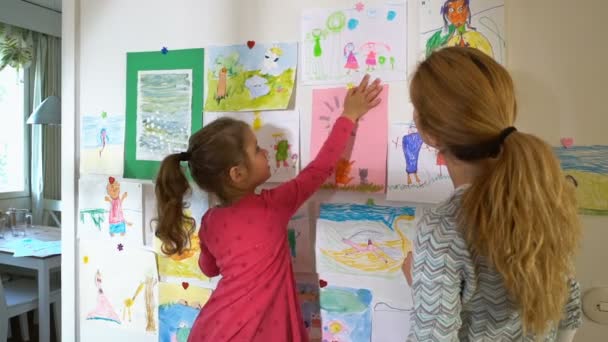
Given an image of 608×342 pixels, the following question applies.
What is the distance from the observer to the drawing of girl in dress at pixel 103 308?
4.43 feet

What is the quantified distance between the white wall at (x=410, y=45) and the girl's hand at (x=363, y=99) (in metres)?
0.04

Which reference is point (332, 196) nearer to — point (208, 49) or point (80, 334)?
point (208, 49)

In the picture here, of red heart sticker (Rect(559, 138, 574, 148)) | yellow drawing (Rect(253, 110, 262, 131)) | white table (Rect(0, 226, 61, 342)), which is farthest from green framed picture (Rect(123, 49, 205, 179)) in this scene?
white table (Rect(0, 226, 61, 342))

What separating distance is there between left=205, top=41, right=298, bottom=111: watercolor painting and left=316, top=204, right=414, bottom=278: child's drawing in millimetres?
306

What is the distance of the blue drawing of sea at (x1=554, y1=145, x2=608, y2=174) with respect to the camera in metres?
0.87

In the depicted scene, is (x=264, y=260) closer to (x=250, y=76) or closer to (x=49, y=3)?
(x=250, y=76)

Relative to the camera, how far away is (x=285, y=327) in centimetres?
99

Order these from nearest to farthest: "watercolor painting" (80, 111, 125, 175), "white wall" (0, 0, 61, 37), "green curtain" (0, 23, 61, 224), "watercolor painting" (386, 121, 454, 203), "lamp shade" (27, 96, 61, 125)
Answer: "watercolor painting" (386, 121, 454, 203) → "watercolor painting" (80, 111, 125, 175) → "lamp shade" (27, 96, 61, 125) → "white wall" (0, 0, 61, 37) → "green curtain" (0, 23, 61, 224)

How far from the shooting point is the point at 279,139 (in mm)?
1111

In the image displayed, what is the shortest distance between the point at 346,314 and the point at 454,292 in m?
0.41

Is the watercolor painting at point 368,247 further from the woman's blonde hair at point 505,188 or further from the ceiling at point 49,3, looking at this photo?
the ceiling at point 49,3

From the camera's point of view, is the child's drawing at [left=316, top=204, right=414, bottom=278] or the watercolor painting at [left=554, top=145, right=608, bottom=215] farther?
the child's drawing at [left=316, top=204, right=414, bottom=278]

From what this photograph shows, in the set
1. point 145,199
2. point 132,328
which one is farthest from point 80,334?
point 145,199

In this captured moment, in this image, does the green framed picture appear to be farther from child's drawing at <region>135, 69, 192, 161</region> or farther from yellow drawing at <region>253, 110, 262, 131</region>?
yellow drawing at <region>253, 110, 262, 131</region>
